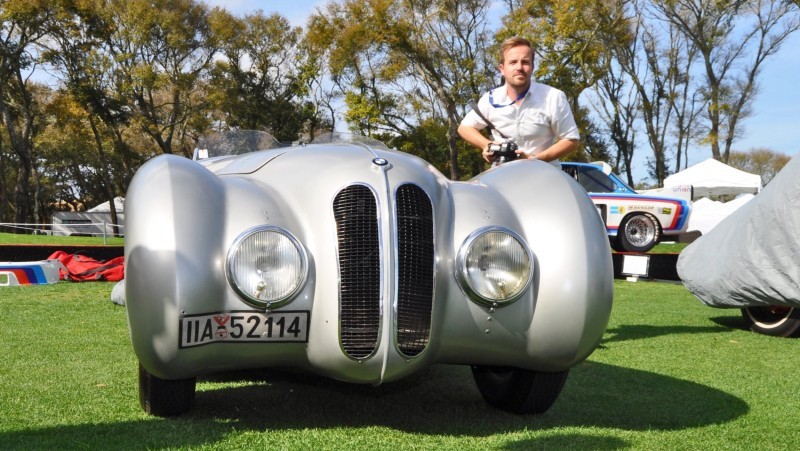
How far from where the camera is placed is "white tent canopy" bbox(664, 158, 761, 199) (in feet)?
81.2

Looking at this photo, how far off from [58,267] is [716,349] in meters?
8.19

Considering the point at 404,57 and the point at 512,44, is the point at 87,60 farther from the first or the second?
the point at 512,44

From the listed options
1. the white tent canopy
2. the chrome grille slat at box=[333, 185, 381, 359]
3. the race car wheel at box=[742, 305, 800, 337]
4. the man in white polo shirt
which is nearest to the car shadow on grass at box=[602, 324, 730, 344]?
the race car wheel at box=[742, 305, 800, 337]

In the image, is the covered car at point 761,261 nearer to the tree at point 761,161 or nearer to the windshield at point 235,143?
the windshield at point 235,143

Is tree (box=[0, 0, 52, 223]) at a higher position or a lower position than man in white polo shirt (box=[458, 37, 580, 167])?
higher

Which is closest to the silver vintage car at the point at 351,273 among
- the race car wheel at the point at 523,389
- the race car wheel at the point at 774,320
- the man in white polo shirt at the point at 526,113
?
the race car wheel at the point at 523,389

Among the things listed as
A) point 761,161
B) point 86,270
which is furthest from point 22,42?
point 761,161

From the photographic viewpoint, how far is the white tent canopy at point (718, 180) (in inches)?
974

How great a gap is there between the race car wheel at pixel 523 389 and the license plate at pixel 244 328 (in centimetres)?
98

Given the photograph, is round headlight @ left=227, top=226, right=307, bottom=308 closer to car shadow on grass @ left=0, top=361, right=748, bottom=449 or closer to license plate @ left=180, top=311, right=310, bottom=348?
license plate @ left=180, top=311, right=310, bottom=348

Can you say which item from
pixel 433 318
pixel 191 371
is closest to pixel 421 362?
pixel 433 318

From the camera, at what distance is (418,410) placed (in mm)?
3432

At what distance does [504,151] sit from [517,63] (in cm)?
64

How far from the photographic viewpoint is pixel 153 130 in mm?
29266
